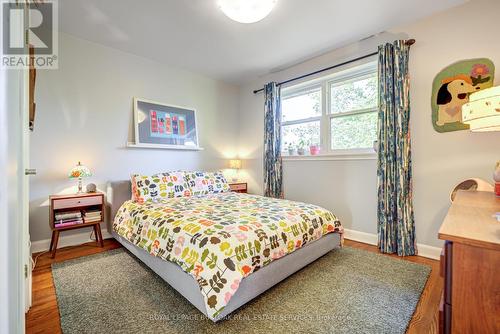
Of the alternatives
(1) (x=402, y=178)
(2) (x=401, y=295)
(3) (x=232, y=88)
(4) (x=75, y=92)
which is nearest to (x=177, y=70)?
(3) (x=232, y=88)

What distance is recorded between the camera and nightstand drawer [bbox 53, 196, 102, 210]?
7.79 ft

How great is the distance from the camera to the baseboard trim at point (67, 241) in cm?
250

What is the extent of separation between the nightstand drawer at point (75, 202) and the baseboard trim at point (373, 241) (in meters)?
3.14

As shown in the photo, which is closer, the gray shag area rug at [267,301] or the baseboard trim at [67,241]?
the gray shag area rug at [267,301]

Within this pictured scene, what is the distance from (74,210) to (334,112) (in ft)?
11.6

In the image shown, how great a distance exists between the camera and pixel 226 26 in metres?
2.52

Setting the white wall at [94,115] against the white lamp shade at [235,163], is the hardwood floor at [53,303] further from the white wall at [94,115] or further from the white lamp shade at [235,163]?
the white lamp shade at [235,163]

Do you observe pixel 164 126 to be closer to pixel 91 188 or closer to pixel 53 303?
pixel 91 188

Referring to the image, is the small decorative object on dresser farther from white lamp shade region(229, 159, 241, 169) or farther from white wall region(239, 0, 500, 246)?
white wall region(239, 0, 500, 246)

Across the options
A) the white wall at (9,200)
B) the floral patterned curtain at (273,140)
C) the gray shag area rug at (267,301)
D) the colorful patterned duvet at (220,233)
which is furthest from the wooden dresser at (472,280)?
the floral patterned curtain at (273,140)

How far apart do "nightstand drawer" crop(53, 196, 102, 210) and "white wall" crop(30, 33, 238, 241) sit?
1.19 ft

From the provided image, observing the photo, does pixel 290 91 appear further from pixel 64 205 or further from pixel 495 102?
pixel 64 205

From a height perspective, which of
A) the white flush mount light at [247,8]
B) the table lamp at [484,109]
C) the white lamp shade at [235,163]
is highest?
the white flush mount light at [247,8]

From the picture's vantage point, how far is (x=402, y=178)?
244 cm
